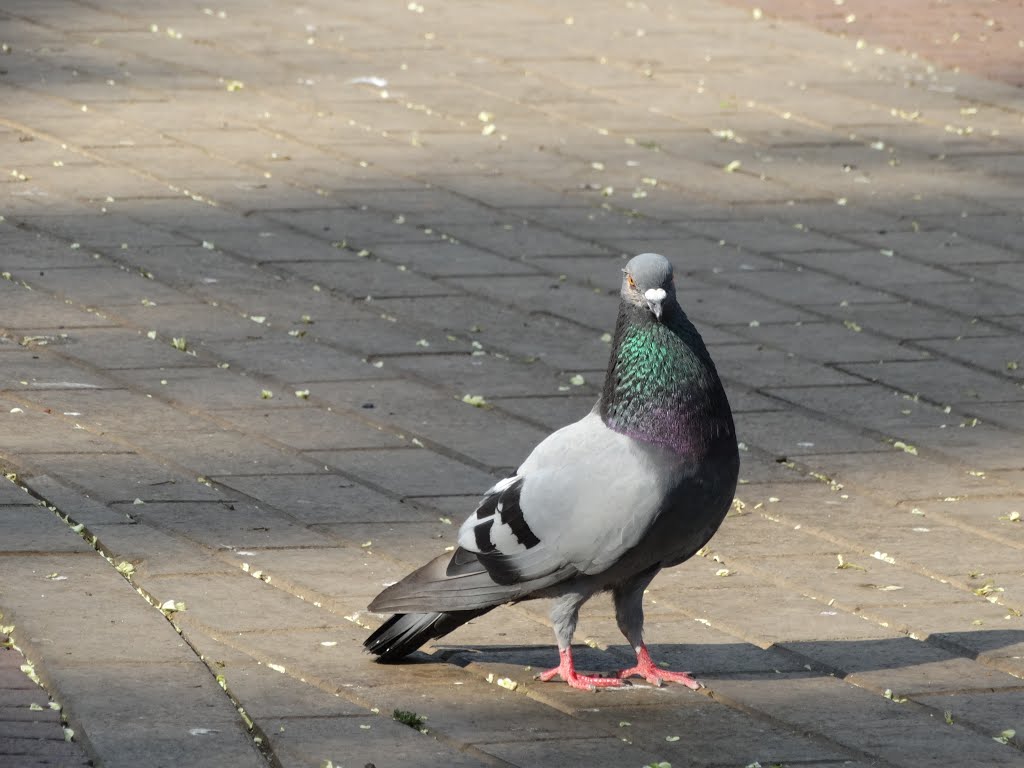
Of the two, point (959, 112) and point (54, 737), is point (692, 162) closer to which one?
point (959, 112)

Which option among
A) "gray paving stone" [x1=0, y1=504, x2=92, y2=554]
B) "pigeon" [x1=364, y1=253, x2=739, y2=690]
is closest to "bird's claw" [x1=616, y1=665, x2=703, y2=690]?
"pigeon" [x1=364, y1=253, x2=739, y2=690]

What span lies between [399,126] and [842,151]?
7.27 ft

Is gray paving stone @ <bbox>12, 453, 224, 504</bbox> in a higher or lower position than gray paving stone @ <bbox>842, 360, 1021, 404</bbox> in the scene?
lower

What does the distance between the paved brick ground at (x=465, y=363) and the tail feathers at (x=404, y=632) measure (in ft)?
0.18

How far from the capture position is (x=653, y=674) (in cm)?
390

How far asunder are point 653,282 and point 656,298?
4cm

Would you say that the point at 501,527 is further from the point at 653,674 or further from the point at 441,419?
the point at 441,419

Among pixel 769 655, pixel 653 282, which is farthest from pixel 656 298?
pixel 769 655

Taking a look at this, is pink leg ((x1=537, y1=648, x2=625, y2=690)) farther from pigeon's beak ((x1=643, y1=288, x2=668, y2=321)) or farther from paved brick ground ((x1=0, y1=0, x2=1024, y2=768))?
pigeon's beak ((x1=643, y1=288, x2=668, y2=321))

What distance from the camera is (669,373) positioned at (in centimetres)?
371

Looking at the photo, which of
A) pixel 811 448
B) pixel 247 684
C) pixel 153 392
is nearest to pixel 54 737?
pixel 247 684

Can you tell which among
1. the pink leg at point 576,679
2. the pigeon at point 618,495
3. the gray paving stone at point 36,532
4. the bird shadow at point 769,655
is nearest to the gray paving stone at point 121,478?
the gray paving stone at point 36,532

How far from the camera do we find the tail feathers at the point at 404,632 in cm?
392

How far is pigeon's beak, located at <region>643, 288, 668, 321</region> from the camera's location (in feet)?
12.1
